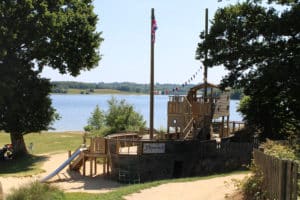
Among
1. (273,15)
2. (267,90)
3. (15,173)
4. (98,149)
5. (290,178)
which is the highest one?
(273,15)

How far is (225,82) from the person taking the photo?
1016 inches

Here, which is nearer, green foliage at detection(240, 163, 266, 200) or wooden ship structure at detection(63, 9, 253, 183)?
green foliage at detection(240, 163, 266, 200)

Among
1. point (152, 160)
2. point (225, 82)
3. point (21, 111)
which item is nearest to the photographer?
point (152, 160)

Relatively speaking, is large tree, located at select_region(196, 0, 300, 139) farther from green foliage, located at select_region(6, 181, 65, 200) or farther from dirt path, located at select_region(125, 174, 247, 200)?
green foliage, located at select_region(6, 181, 65, 200)

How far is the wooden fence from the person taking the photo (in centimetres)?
903

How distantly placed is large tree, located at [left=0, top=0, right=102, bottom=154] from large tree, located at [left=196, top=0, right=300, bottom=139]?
373 inches

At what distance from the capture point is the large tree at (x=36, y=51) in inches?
1150

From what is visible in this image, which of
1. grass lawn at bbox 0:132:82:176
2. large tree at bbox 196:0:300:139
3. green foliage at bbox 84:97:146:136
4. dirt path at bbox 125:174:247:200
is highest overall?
large tree at bbox 196:0:300:139

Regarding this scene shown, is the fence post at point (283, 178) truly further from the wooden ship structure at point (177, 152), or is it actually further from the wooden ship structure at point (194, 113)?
A: the wooden ship structure at point (194, 113)

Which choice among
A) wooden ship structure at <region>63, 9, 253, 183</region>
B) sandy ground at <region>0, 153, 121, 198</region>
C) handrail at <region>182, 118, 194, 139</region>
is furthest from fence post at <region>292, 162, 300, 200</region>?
handrail at <region>182, 118, 194, 139</region>

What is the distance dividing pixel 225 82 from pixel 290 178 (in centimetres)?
1697

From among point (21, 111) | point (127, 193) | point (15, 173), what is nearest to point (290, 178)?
point (127, 193)

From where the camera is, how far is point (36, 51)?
101ft

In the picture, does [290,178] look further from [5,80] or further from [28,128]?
[28,128]
